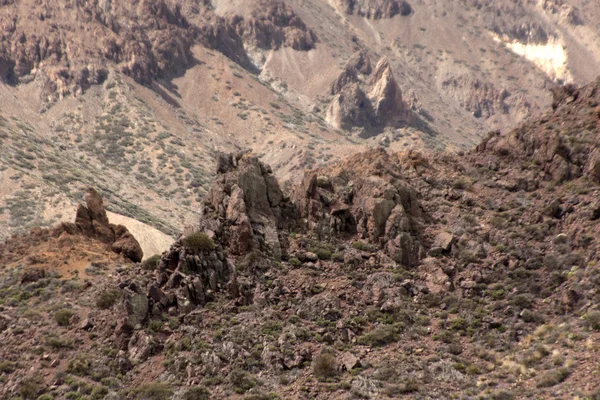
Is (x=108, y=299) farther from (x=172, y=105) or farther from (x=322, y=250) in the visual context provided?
(x=172, y=105)

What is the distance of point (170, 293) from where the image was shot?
31.3 metres

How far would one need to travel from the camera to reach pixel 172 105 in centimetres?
14462

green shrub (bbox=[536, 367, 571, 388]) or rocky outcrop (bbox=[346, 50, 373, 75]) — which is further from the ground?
green shrub (bbox=[536, 367, 571, 388])

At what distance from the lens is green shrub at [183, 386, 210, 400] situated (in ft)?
86.2

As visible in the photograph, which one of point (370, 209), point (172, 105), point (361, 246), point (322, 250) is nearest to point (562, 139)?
point (370, 209)

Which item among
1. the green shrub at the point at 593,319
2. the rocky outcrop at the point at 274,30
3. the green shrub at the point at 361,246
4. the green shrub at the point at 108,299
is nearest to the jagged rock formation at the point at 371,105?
the rocky outcrop at the point at 274,30

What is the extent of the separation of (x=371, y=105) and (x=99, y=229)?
128 meters

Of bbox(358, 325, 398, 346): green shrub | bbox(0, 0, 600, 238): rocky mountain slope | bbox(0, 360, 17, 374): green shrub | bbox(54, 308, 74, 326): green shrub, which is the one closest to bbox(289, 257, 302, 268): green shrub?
bbox(358, 325, 398, 346): green shrub

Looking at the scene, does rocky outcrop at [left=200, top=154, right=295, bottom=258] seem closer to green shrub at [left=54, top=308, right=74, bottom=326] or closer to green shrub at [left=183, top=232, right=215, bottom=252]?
green shrub at [left=183, top=232, right=215, bottom=252]

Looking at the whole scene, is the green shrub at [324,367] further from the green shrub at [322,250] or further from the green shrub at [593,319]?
the green shrub at [593,319]

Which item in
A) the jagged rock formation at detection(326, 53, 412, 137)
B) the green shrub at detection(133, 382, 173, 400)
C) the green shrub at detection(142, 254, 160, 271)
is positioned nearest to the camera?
the green shrub at detection(133, 382, 173, 400)

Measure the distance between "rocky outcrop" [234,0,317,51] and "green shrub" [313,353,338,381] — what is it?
168m

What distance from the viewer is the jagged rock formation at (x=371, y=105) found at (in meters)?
161

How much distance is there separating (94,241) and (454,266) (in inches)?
971
